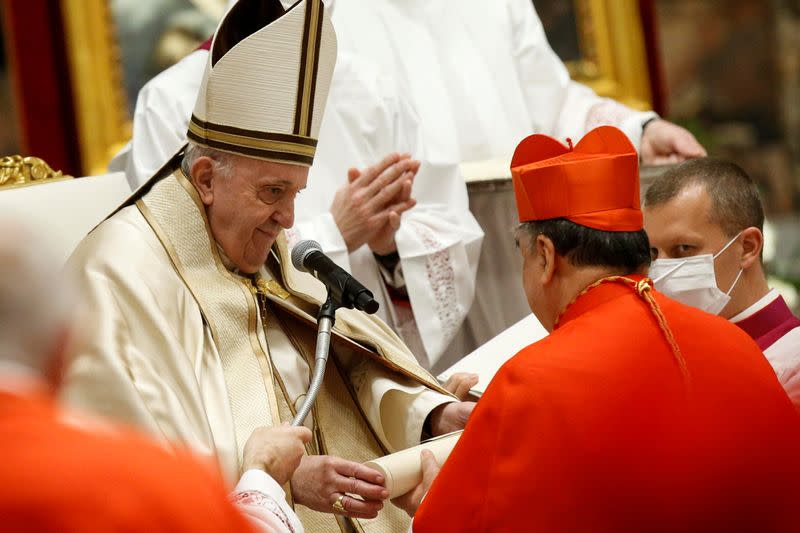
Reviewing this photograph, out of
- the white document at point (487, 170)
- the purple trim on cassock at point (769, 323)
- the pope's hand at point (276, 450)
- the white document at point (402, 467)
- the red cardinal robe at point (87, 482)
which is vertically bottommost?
the white document at point (402, 467)

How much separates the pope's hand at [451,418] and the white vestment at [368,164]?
967 mm

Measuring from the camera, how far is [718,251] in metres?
3.31

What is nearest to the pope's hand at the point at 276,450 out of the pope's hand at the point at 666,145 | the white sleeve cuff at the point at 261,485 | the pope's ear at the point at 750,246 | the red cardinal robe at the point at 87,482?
the white sleeve cuff at the point at 261,485

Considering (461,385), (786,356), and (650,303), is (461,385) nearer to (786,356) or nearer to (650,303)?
(786,356)

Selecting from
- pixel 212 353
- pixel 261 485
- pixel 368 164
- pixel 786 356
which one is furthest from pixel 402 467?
pixel 368 164

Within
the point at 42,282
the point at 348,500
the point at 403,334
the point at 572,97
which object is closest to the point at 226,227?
the point at 348,500

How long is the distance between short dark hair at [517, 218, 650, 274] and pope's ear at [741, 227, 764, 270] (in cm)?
85

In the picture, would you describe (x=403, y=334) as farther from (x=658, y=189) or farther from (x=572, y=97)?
(x=572, y=97)

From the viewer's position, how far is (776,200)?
33.8 feet

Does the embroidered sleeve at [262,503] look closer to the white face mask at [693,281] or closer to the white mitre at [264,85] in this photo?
the white mitre at [264,85]

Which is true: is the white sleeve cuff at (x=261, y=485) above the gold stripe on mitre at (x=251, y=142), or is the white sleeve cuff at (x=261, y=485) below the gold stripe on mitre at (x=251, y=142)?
below

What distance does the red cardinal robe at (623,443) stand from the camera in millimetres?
2229

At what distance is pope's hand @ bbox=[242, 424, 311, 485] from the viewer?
8.29ft

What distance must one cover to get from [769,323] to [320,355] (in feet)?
4.60
